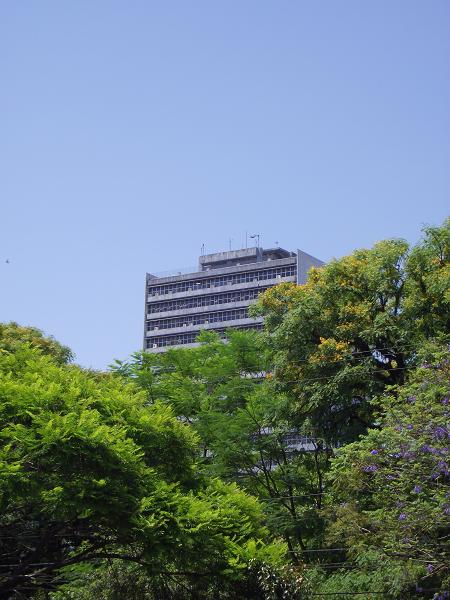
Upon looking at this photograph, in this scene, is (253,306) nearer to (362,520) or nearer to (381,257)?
(381,257)

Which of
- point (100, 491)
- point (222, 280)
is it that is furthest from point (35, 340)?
point (222, 280)

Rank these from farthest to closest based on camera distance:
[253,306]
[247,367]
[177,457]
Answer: [247,367], [253,306], [177,457]

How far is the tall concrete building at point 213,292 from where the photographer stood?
92.4 metres

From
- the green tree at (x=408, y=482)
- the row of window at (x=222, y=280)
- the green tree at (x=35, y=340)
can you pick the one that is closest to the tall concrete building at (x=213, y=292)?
A: the row of window at (x=222, y=280)

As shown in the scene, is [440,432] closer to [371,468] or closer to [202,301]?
[371,468]

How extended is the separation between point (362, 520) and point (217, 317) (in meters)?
74.6

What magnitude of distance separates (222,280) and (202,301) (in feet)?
10.9

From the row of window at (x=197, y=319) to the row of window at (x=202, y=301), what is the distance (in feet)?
3.55

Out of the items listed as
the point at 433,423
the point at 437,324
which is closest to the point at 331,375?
the point at 437,324

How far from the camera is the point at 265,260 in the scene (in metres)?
96.6

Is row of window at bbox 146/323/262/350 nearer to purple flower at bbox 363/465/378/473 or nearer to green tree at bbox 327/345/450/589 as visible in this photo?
green tree at bbox 327/345/450/589

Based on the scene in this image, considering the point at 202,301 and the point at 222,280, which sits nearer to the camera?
the point at 222,280

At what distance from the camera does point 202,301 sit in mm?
97312

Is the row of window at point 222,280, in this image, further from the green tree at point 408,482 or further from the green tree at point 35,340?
the green tree at point 408,482
